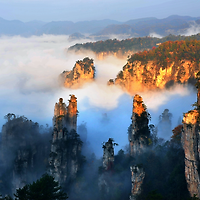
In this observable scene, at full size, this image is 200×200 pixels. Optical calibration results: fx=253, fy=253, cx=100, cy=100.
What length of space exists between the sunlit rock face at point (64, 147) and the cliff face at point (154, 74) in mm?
56128

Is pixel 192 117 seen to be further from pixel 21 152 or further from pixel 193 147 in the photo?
pixel 21 152

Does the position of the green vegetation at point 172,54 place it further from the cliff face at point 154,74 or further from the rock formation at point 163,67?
the cliff face at point 154,74

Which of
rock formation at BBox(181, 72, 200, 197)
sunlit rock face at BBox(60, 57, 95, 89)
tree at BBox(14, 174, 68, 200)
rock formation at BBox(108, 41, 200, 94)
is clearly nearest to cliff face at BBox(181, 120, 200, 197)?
rock formation at BBox(181, 72, 200, 197)

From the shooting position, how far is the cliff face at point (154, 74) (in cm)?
10257

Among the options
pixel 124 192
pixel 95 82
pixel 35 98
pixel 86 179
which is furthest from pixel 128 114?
pixel 35 98

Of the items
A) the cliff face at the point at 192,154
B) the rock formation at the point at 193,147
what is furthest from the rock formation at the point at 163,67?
the cliff face at the point at 192,154

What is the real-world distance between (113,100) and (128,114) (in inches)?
655

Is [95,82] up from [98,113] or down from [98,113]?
up

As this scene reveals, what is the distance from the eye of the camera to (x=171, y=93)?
4161 inches

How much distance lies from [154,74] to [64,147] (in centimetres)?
6474

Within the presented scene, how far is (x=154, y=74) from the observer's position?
105625 millimetres

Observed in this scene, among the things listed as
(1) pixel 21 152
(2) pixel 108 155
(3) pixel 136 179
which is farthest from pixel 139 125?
(1) pixel 21 152

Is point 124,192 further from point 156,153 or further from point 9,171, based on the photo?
point 9,171

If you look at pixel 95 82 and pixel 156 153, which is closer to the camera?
pixel 156 153
